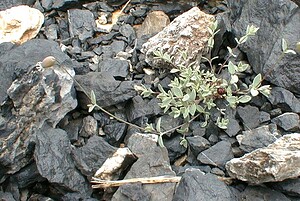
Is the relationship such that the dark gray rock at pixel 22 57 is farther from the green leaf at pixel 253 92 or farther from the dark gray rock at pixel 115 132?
the green leaf at pixel 253 92

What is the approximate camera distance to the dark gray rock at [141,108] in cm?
327

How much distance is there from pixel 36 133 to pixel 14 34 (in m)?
0.94

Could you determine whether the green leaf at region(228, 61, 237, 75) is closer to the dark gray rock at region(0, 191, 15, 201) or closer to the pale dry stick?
the pale dry stick

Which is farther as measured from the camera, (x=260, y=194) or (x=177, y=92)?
(x=177, y=92)

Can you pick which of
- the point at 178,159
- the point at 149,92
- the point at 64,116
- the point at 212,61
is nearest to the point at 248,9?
the point at 212,61

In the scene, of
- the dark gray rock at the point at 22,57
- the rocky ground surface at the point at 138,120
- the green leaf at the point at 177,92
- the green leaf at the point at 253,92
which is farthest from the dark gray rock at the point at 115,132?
the green leaf at the point at 253,92

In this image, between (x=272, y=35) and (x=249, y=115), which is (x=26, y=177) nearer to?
(x=249, y=115)

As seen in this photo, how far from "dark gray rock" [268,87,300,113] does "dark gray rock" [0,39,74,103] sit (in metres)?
1.24

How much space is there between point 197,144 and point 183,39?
72 cm

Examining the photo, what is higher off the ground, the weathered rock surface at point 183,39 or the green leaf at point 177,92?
the weathered rock surface at point 183,39

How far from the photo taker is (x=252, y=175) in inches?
110

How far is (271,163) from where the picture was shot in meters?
2.72

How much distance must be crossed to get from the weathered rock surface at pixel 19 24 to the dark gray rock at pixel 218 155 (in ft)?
5.00

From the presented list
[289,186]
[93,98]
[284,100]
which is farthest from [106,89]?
[289,186]
